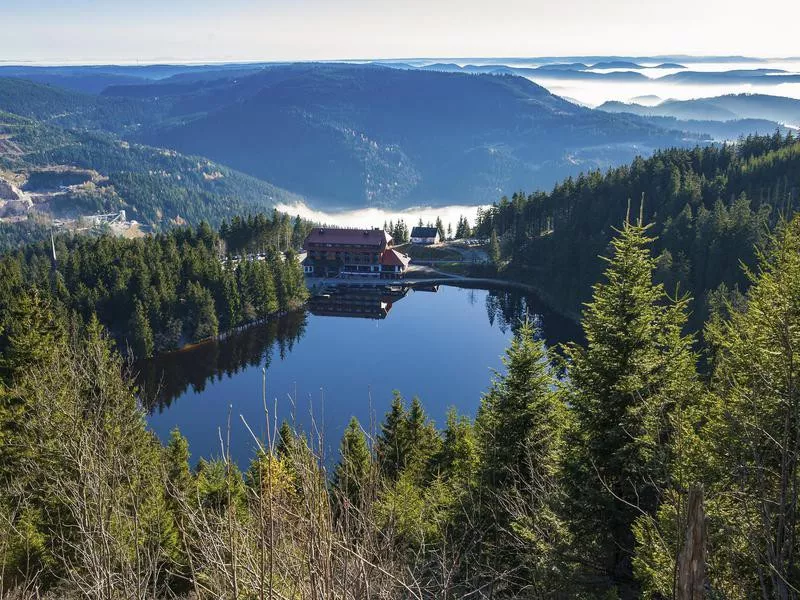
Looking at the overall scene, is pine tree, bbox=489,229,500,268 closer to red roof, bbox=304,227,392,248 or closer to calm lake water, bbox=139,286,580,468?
calm lake water, bbox=139,286,580,468

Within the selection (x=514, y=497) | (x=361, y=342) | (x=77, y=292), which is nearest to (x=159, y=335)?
(x=77, y=292)

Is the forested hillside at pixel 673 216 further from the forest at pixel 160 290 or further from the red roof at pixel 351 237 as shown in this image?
the forest at pixel 160 290

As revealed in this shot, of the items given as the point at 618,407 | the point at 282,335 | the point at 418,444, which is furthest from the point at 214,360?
the point at 618,407

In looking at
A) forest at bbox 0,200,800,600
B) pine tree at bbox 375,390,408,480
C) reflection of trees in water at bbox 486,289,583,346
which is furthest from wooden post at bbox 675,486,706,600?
reflection of trees in water at bbox 486,289,583,346

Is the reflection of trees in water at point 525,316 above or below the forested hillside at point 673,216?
below

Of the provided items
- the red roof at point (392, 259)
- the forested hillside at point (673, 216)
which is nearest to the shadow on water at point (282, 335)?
the forested hillside at point (673, 216)

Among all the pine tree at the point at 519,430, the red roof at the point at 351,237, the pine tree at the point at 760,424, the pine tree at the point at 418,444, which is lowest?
the red roof at the point at 351,237

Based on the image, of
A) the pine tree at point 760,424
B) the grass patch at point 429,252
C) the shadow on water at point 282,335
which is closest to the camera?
the pine tree at point 760,424
